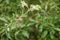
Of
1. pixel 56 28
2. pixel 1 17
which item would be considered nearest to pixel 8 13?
pixel 1 17

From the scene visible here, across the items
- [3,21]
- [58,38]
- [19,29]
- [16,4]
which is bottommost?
[58,38]

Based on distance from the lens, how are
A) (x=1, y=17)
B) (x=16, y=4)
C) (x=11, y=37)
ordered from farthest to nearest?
(x=16, y=4) < (x=1, y=17) < (x=11, y=37)

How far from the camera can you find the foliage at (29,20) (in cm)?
280

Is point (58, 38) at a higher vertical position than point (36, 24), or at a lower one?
lower

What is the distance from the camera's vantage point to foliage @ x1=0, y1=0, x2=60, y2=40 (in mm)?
2805

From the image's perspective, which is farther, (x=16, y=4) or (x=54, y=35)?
(x=16, y=4)

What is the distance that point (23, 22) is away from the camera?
9.57 ft

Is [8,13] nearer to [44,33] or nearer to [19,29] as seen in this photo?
[19,29]

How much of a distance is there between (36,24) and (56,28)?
0.32 meters

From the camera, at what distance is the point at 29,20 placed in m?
2.95

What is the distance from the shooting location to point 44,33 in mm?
2822

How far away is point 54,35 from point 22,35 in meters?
0.52

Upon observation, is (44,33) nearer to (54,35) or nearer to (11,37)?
(54,35)

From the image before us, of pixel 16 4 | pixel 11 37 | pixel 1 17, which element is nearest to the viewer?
pixel 11 37
